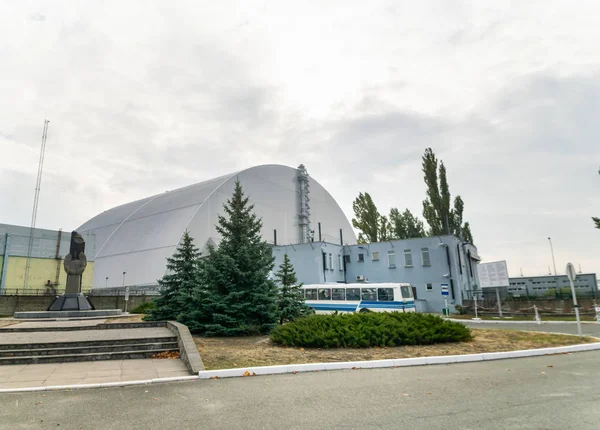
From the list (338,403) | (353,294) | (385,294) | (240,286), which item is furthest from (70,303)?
(338,403)

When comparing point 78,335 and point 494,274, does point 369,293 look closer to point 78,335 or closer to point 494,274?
point 494,274

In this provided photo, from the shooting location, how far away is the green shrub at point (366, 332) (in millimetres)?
11391

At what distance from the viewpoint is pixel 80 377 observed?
8.25 m

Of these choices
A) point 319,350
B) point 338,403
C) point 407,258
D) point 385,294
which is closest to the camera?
point 338,403

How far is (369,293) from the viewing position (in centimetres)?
2602

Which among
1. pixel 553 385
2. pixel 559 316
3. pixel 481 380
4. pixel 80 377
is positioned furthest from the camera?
pixel 559 316

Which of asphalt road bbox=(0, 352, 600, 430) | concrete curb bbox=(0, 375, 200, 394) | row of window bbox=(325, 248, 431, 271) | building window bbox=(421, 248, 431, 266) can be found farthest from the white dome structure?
asphalt road bbox=(0, 352, 600, 430)

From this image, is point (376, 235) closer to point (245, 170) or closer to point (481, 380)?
point (245, 170)

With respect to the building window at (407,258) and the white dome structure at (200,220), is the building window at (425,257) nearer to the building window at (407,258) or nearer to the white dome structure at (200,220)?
the building window at (407,258)

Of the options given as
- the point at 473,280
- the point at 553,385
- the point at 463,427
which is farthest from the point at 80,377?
the point at 473,280

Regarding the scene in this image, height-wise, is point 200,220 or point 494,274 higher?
point 200,220

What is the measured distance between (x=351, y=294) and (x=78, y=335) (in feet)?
59.1

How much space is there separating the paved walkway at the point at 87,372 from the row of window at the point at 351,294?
15.9m

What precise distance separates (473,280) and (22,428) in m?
42.7
